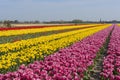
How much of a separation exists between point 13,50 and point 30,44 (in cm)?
272

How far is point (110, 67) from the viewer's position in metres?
7.50

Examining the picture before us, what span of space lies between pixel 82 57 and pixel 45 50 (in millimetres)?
4307

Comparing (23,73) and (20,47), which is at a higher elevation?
(23,73)

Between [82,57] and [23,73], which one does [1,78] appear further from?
[82,57]

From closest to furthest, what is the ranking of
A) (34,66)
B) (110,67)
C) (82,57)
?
(34,66)
(110,67)
(82,57)

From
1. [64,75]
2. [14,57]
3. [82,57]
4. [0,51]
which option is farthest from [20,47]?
[64,75]

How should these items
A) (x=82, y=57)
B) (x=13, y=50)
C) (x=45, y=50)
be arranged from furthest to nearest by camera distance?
1. (x=13, y=50)
2. (x=45, y=50)
3. (x=82, y=57)

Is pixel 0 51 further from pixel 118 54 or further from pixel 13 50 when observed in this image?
pixel 118 54

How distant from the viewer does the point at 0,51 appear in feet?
44.1

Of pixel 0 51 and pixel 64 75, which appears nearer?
pixel 64 75

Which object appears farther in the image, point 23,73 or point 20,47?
point 20,47

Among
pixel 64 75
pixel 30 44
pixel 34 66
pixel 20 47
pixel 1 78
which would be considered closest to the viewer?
pixel 1 78

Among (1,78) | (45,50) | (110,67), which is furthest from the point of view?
(45,50)

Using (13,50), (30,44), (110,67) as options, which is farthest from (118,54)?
(30,44)
